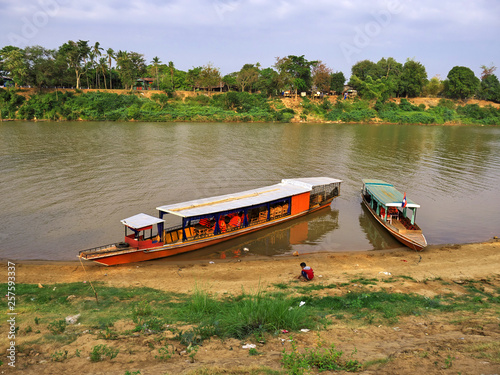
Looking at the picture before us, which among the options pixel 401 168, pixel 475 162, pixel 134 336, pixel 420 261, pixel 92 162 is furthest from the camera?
pixel 475 162

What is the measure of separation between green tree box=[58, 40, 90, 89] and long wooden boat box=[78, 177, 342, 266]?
7526 cm

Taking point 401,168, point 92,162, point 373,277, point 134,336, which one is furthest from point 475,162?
point 134,336

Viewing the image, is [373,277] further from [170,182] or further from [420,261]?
[170,182]

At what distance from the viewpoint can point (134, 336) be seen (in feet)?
30.4

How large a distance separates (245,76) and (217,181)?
73.7m

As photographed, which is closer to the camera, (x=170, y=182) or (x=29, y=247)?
(x=29, y=247)

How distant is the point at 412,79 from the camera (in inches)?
4139

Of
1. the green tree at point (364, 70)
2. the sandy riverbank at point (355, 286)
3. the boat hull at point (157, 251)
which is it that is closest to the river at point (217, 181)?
the boat hull at point (157, 251)

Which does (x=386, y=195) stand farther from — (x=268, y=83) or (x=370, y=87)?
(x=370, y=87)

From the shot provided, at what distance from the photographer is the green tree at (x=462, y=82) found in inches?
4190

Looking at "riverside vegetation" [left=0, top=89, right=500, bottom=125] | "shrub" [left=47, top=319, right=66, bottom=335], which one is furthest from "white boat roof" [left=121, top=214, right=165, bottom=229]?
"riverside vegetation" [left=0, top=89, right=500, bottom=125]

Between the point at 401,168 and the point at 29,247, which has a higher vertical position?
the point at 401,168

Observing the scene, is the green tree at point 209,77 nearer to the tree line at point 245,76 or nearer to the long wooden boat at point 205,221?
the tree line at point 245,76

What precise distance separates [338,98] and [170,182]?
81.6 meters
